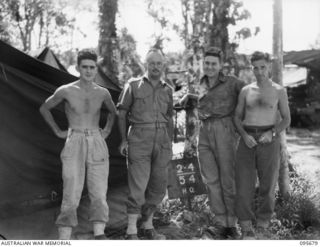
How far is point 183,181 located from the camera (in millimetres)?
4914

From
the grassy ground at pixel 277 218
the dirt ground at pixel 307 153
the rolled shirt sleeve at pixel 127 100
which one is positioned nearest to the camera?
the rolled shirt sleeve at pixel 127 100

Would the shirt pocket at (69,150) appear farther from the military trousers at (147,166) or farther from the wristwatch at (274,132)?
the wristwatch at (274,132)

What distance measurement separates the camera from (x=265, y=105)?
13.5 feet

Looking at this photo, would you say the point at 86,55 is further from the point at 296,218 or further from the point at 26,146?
the point at 296,218

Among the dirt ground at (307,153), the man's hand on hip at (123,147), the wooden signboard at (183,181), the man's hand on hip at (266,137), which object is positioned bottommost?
the dirt ground at (307,153)

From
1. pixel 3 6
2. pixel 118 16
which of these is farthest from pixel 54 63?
pixel 3 6

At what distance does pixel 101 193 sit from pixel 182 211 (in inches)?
60.5

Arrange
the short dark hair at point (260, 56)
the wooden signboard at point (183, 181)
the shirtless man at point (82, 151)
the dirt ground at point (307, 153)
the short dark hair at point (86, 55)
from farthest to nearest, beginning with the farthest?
the dirt ground at point (307, 153)
the wooden signboard at point (183, 181)
the short dark hair at point (260, 56)
the short dark hair at point (86, 55)
the shirtless man at point (82, 151)

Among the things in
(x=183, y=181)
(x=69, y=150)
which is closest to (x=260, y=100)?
(x=183, y=181)

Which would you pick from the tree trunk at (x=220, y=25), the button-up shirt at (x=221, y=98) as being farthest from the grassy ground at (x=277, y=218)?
the tree trunk at (x=220, y=25)

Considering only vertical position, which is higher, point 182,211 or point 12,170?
point 12,170

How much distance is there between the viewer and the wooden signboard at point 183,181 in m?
4.91

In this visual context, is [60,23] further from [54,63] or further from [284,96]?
[284,96]

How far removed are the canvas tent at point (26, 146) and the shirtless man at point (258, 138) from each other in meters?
1.97
